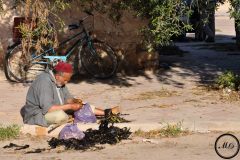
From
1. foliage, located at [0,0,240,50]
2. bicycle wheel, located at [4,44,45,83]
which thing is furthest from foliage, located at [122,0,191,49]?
bicycle wheel, located at [4,44,45,83]

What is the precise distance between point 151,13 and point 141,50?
3401mm

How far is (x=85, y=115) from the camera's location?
8.35 metres

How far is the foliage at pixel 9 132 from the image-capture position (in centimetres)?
792

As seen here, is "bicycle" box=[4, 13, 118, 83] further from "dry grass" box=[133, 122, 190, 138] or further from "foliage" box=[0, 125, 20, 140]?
"dry grass" box=[133, 122, 190, 138]

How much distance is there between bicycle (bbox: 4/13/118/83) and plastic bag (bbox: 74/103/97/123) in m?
3.27

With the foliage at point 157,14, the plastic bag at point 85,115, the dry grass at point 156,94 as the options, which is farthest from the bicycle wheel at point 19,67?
the plastic bag at point 85,115

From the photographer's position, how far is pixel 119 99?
10258mm

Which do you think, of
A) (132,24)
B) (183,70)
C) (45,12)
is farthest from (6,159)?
(183,70)

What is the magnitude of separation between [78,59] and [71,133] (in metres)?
4.78

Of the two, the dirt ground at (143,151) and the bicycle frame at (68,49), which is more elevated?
the bicycle frame at (68,49)

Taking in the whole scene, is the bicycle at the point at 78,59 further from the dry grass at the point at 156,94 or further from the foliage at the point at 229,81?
the foliage at the point at 229,81

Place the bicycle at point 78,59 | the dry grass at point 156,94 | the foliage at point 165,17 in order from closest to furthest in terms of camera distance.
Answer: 1. the foliage at point 165,17
2. the dry grass at point 156,94
3. the bicycle at point 78,59

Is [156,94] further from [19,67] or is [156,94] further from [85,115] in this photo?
[19,67]

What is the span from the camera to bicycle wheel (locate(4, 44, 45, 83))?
462 inches
